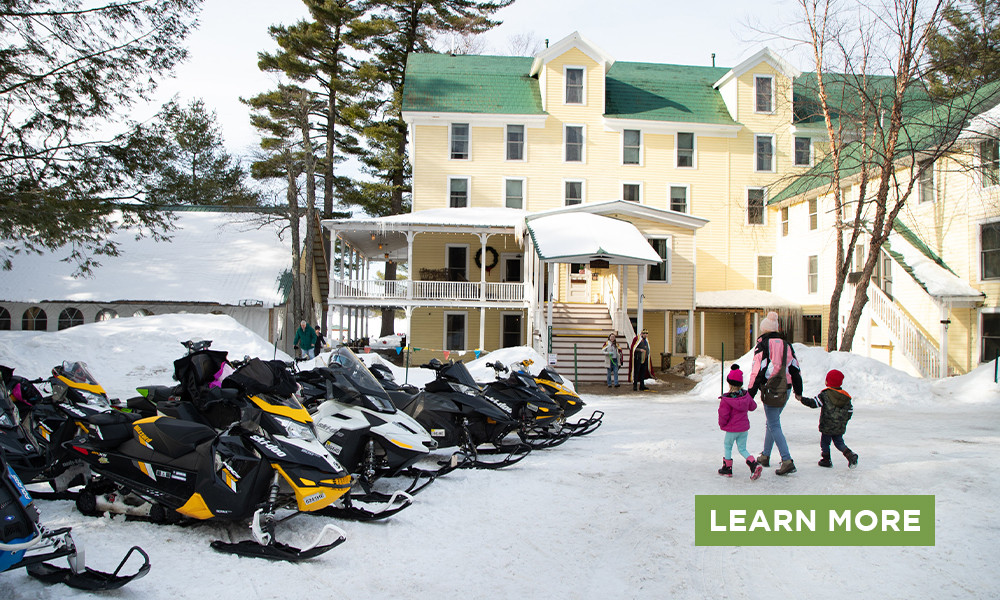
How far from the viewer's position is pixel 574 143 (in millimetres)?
26469

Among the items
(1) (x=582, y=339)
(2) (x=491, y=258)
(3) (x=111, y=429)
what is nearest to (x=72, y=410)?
(3) (x=111, y=429)

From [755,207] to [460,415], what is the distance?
75.8 ft

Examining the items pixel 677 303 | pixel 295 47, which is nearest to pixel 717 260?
pixel 677 303

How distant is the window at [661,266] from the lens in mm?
24109

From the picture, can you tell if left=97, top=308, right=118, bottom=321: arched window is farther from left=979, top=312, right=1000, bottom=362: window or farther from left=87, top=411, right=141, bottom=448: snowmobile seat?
left=979, top=312, right=1000, bottom=362: window

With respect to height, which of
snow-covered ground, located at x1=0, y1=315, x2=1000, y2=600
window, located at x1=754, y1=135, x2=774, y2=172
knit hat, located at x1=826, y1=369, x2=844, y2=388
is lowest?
snow-covered ground, located at x1=0, y1=315, x2=1000, y2=600

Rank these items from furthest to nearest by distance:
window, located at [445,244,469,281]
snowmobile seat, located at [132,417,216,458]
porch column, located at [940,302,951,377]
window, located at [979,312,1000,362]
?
window, located at [445,244,469,281]
window, located at [979,312,1000,362]
porch column, located at [940,302,951,377]
snowmobile seat, located at [132,417,216,458]

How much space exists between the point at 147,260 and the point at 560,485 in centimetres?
2186

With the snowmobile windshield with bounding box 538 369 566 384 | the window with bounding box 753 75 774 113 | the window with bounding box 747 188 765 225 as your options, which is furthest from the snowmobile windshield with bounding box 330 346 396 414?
the window with bounding box 753 75 774 113

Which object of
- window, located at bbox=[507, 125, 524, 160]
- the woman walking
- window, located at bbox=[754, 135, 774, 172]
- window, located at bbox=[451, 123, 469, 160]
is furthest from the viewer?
window, located at bbox=[754, 135, 774, 172]

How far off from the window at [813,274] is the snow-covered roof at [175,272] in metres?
19.3

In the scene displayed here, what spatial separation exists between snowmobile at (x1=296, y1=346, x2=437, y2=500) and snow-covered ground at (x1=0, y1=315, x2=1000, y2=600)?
0.48m

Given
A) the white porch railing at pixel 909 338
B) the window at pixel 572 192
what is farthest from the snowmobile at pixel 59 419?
the window at pixel 572 192

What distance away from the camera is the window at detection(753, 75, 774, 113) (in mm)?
27328
